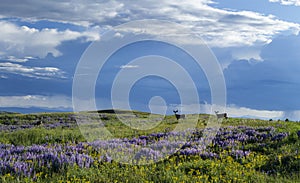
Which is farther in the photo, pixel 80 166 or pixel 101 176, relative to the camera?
pixel 80 166

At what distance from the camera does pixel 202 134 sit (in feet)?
55.4

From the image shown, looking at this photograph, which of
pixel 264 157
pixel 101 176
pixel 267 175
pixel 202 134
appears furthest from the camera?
pixel 202 134

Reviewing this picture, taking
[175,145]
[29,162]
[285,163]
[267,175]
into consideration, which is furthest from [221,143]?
[29,162]

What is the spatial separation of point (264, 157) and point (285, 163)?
921 millimetres

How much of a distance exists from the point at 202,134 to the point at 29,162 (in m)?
8.99

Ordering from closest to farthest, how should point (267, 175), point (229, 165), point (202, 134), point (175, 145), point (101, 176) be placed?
point (101, 176) → point (267, 175) → point (229, 165) → point (175, 145) → point (202, 134)

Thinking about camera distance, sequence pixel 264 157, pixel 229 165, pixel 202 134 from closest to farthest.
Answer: pixel 229 165 → pixel 264 157 → pixel 202 134

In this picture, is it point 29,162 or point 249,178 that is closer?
point 249,178

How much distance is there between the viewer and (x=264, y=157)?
38.4 ft

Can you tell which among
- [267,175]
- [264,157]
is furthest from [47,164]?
[264,157]

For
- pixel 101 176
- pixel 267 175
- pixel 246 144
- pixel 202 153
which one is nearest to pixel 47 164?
pixel 101 176

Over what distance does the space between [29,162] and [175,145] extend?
562cm

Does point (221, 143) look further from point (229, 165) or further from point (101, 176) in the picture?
point (101, 176)

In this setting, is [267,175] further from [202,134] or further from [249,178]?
[202,134]
